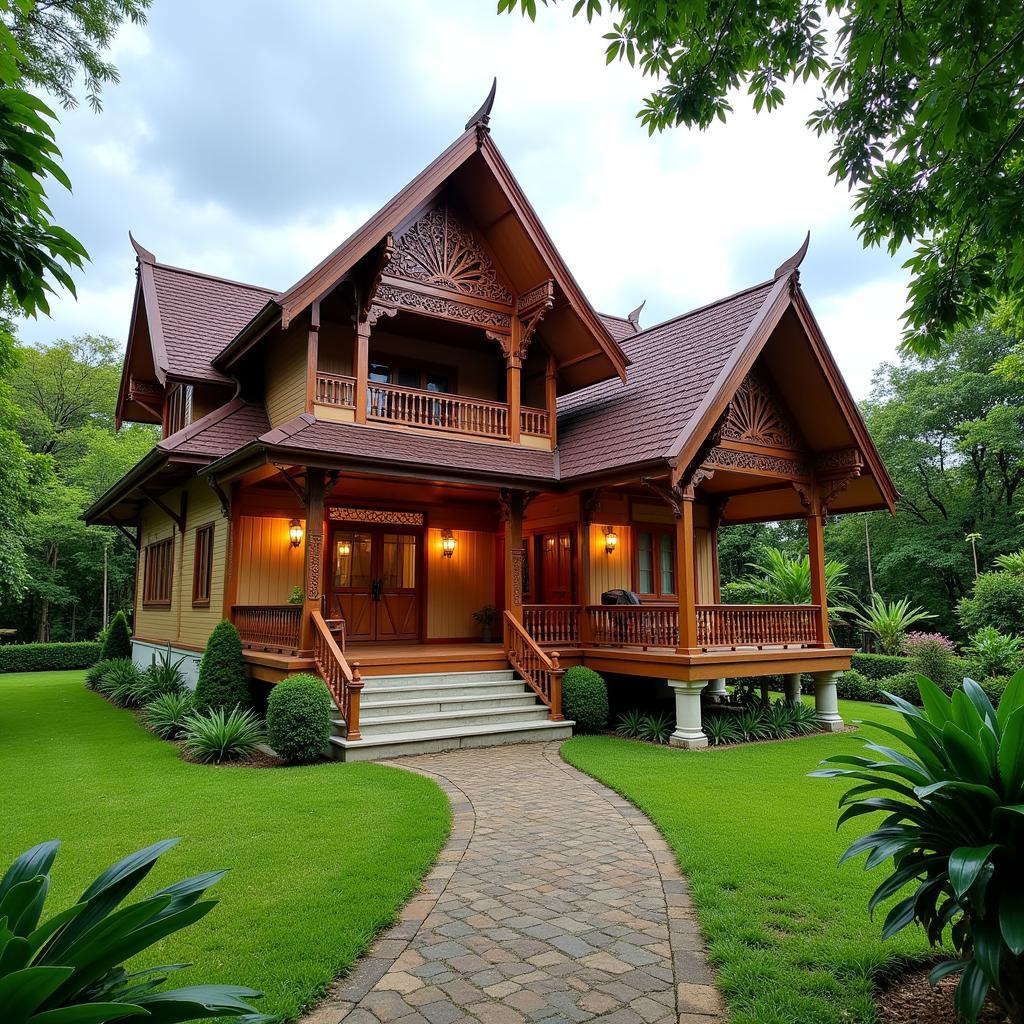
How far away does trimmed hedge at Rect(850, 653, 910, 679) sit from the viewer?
1875 cm

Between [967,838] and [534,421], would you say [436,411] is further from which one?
[967,838]

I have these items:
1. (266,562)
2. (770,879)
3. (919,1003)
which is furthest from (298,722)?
(919,1003)

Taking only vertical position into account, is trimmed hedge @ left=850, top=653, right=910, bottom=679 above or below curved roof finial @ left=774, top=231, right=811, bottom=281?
Result: below

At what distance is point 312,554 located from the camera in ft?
35.9

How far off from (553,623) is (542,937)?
890 cm

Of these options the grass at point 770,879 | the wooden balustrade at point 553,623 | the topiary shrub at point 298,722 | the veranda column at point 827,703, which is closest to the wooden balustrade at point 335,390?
the wooden balustrade at point 553,623

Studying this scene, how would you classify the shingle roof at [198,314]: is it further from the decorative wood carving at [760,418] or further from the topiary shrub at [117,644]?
the topiary shrub at [117,644]

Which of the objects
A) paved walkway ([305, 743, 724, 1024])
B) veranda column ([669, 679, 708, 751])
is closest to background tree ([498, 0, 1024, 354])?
paved walkway ([305, 743, 724, 1024])

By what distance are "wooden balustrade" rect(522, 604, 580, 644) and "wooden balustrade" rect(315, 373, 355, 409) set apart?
4.63 m

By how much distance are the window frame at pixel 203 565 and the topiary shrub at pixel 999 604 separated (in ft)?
60.2

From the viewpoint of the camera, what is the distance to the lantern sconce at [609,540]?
15008 millimetres

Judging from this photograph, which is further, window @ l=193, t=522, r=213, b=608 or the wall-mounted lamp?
the wall-mounted lamp

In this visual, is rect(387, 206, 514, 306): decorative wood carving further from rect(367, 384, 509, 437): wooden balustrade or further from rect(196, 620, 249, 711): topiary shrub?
rect(196, 620, 249, 711): topiary shrub

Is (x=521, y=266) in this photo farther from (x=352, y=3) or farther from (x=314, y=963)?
(x=314, y=963)
